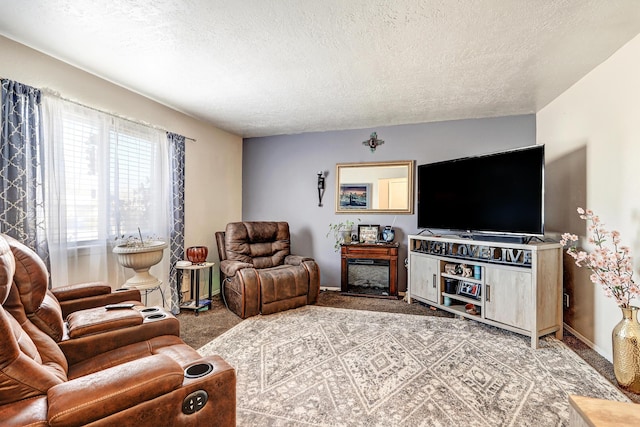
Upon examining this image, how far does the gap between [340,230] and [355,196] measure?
579mm

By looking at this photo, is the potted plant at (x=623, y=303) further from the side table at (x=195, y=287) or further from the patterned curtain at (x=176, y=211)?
the patterned curtain at (x=176, y=211)

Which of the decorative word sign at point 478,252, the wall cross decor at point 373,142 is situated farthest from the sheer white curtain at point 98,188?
the decorative word sign at point 478,252

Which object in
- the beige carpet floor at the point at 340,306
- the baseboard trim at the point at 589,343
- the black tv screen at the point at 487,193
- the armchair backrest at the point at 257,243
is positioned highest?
the black tv screen at the point at 487,193

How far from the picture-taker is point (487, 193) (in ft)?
10.5

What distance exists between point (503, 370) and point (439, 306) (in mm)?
1227

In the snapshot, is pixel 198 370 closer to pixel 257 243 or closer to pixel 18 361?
pixel 18 361

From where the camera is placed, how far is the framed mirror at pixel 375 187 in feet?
14.1

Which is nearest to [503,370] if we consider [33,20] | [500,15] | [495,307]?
[495,307]

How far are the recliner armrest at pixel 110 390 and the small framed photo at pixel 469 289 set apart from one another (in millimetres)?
3059

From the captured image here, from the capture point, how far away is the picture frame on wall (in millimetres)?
4469

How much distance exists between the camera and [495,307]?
9.60ft

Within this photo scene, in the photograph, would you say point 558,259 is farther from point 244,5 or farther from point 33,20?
point 33,20

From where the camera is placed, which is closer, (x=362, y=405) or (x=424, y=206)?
(x=362, y=405)

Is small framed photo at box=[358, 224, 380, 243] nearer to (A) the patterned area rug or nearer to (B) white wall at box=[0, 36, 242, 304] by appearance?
(A) the patterned area rug
